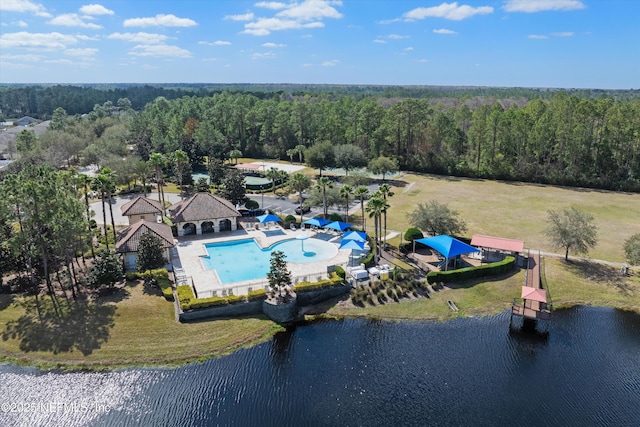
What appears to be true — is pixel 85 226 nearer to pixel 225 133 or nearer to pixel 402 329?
pixel 402 329

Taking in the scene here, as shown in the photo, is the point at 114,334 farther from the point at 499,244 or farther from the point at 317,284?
the point at 499,244

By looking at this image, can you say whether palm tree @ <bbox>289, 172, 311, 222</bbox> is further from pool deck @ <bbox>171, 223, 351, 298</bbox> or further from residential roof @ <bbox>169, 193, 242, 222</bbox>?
residential roof @ <bbox>169, 193, 242, 222</bbox>

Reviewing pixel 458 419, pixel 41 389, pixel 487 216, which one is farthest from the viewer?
pixel 487 216

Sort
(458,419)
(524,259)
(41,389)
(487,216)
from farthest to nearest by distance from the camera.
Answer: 1. (487,216)
2. (524,259)
3. (41,389)
4. (458,419)

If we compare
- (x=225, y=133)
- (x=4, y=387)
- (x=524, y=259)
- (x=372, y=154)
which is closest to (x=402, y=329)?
(x=524, y=259)

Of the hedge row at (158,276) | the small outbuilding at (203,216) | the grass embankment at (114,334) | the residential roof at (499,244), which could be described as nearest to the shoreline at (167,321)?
the grass embankment at (114,334)

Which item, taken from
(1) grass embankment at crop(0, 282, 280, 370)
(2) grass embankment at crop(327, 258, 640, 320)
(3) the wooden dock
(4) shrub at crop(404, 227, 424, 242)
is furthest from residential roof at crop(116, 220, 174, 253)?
(3) the wooden dock
